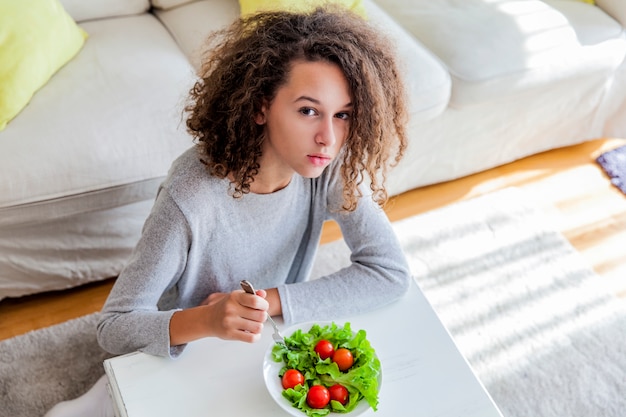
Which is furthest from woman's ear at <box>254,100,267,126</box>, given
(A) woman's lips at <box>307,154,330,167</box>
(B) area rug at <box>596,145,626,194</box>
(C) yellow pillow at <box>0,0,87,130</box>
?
(B) area rug at <box>596,145,626,194</box>

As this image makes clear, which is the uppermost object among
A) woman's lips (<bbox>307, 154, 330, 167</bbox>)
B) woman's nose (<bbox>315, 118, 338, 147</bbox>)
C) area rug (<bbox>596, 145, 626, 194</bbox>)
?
woman's nose (<bbox>315, 118, 338, 147</bbox>)

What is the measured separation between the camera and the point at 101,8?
2.16m

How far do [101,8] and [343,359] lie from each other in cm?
→ 147

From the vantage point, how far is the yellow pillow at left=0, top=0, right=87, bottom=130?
172 centimetres

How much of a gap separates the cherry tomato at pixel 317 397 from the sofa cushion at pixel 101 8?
148 cm

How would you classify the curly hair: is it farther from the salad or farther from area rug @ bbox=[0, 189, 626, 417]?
area rug @ bbox=[0, 189, 626, 417]

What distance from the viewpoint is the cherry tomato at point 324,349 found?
1.16m

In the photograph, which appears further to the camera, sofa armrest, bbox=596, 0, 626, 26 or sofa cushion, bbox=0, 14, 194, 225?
sofa armrest, bbox=596, 0, 626, 26

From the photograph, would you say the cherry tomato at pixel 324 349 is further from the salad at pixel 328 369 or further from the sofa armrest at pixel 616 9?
the sofa armrest at pixel 616 9

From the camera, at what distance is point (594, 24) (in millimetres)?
2357

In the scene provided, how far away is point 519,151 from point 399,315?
4.51ft

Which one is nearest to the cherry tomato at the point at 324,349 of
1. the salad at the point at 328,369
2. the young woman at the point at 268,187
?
the salad at the point at 328,369

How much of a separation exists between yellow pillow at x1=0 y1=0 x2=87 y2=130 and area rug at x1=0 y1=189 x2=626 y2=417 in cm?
58

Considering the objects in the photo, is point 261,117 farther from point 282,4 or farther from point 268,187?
point 282,4
